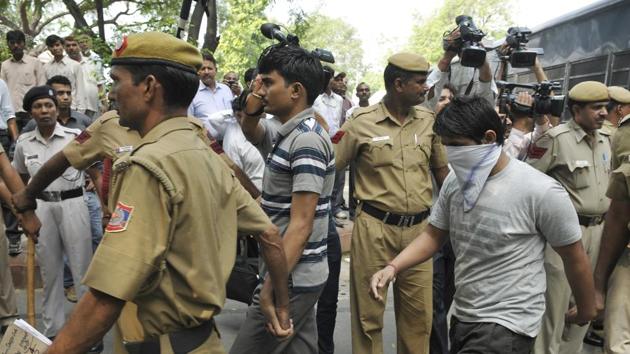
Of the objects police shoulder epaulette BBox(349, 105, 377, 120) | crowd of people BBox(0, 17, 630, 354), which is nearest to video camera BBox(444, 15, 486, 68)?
crowd of people BBox(0, 17, 630, 354)

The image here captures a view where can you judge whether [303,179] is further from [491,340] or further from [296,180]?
[491,340]

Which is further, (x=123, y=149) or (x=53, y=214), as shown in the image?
(x=53, y=214)

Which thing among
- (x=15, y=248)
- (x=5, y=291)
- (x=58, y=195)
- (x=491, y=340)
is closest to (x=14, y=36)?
(x=15, y=248)

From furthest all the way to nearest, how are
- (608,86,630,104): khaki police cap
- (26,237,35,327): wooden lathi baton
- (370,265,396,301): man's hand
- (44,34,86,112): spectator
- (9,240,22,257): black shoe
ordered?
(44,34,86,112): spectator, (9,240,22,257): black shoe, (608,86,630,104): khaki police cap, (26,237,35,327): wooden lathi baton, (370,265,396,301): man's hand

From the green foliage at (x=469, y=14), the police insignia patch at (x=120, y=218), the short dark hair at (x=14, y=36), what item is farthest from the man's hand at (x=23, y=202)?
the green foliage at (x=469, y=14)

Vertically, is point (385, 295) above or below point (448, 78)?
below

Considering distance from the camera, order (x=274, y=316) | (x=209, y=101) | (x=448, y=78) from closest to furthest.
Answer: (x=274, y=316) < (x=448, y=78) < (x=209, y=101)

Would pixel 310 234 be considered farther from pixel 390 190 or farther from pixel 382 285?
pixel 390 190

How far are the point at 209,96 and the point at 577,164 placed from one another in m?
4.04

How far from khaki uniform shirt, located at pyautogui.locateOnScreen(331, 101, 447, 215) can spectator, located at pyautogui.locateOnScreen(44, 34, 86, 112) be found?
5.96 m

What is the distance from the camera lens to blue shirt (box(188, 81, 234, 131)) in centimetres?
676

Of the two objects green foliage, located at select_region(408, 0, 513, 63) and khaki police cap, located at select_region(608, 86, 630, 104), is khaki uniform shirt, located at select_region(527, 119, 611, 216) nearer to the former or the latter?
khaki police cap, located at select_region(608, 86, 630, 104)

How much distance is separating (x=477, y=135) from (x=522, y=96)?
7.20ft

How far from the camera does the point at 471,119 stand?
8.48 ft
